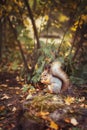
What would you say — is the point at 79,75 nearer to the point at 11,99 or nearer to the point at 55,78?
the point at 55,78

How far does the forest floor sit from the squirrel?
30 cm

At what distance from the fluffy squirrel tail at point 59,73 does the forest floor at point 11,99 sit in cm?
25

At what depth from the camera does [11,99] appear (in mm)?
5574

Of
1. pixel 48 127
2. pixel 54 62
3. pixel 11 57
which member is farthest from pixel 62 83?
pixel 11 57

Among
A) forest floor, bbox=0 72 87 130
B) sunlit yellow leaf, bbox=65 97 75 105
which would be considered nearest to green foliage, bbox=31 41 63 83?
forest floor, bbox=0 72 87 130

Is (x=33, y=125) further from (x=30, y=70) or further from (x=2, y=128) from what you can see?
(x=30, y=70)

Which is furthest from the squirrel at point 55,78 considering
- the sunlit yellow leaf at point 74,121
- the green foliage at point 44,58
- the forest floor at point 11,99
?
the sunlit yellow leaf at point 74,121

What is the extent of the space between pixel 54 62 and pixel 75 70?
562 mm

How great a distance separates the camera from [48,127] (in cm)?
429

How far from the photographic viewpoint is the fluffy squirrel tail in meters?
5.61

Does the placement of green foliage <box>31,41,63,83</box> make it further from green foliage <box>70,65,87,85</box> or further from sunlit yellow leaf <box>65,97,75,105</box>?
sunlit yellow leaf <box>65,97,75,105</box>

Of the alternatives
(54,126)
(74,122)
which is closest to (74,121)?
(74,122)

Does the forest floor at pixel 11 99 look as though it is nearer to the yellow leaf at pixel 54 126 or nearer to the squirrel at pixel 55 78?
the yellow leaf at pixel 54 126

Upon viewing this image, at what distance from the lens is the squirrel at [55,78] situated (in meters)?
5.49
